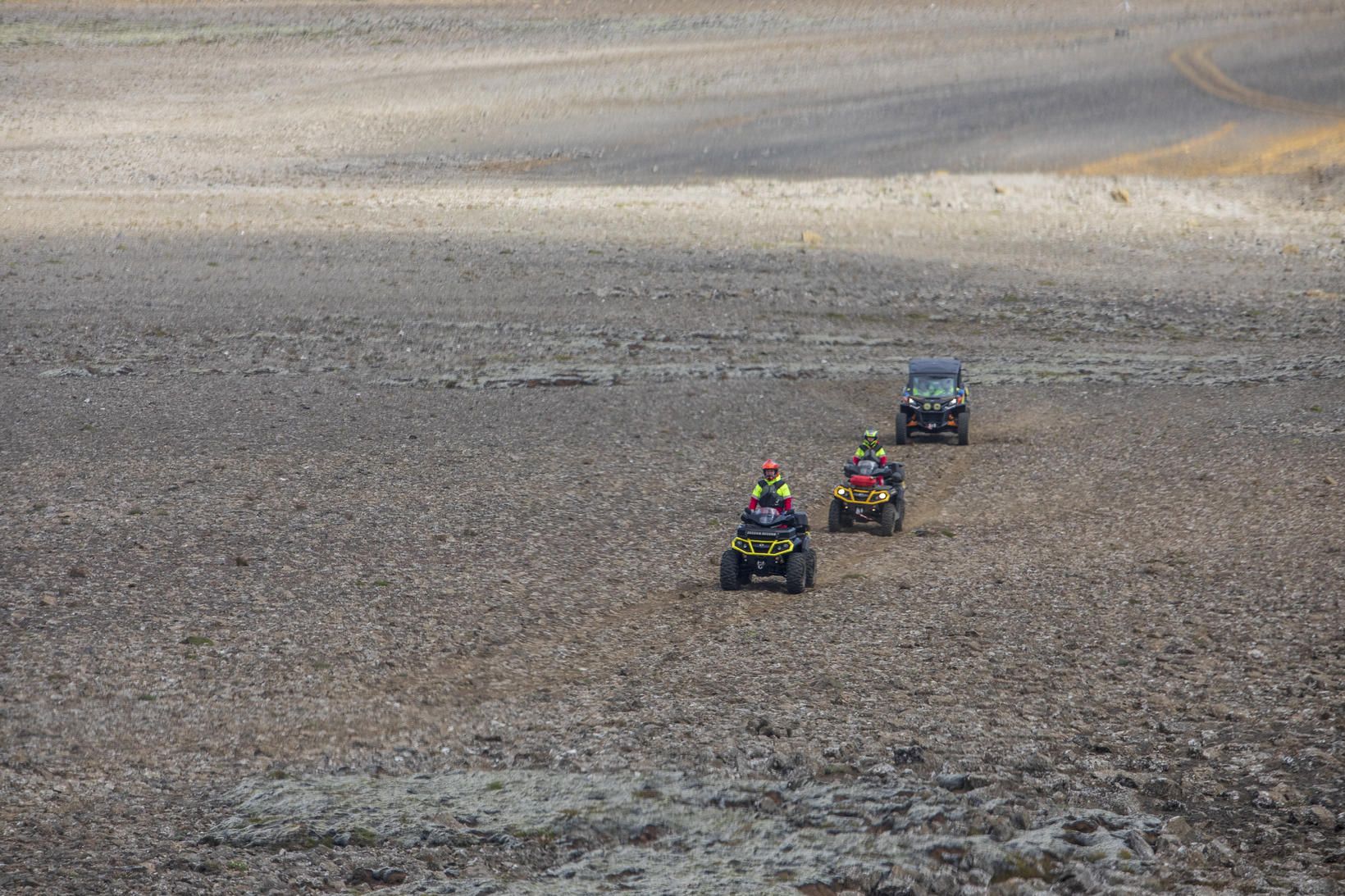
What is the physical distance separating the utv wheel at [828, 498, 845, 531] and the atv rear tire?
2.99 m

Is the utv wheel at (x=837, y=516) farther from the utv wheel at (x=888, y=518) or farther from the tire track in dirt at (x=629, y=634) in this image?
the utv wheel at (x=888, y=518)

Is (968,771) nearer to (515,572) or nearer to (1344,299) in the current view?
(515,572)

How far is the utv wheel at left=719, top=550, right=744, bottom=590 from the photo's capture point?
16.1 meters

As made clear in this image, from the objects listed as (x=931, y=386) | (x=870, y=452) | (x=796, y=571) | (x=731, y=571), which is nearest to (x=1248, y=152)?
(x=931, y=386)

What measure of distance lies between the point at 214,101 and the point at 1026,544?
6376 centimetres

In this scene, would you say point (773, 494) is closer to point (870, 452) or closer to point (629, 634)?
point (629, 634)

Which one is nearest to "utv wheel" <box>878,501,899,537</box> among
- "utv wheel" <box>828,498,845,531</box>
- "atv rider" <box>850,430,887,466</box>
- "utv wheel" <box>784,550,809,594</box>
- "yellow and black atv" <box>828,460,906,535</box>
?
"yellow and black atv" <box>828,460,906,535</box>

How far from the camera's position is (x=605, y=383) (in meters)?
27.7

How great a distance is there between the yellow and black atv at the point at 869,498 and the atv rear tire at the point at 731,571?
2919 millimetres

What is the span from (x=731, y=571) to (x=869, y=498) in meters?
3.13

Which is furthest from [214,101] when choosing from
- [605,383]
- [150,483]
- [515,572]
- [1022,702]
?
[1022,702]

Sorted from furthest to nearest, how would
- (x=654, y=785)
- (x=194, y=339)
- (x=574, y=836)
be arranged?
(x=194, y=339)
(x=654, y=785)
(x=574, y=836)

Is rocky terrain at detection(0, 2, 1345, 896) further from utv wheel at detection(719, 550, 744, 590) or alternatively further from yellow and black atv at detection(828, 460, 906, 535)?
yellow and black atv at detection(828, 460, 906, 535)

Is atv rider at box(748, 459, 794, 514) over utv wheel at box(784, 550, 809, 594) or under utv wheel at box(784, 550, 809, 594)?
over
